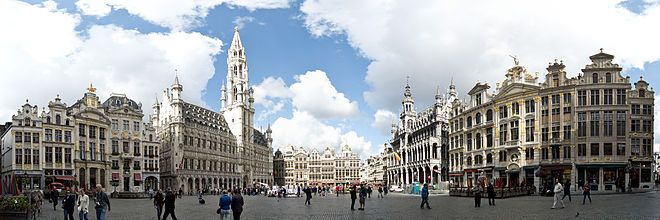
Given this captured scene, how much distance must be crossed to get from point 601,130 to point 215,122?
78.6 metres

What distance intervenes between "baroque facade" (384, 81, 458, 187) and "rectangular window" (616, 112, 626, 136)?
2902 cm

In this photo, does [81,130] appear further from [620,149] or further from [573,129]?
[620,149]

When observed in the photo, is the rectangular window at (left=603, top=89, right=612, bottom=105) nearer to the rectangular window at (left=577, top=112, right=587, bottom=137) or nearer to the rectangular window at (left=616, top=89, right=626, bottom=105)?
the rectangular window at (left=616, top=89, right=626, bottom=105)

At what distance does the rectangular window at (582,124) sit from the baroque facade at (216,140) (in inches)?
2425

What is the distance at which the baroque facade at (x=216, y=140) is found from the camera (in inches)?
3681

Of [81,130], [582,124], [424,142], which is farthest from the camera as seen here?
[424,142]

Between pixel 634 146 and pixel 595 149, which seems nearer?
pixel 634 146

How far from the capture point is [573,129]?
A: 55.4 metres

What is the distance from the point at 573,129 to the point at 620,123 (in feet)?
14.7

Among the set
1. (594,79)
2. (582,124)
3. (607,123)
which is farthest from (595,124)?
(594,79)

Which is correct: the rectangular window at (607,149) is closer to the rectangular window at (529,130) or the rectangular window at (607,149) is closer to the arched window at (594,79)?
the arched window at (594,79)

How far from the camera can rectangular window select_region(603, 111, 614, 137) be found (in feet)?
177

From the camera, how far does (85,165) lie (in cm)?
6556

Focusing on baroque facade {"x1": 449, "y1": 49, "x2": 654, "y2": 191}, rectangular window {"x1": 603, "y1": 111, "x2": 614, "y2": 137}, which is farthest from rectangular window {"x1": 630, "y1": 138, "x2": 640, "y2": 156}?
rectangular window {"x1": 603, "y1": 111, "x2": 614, "y2": 137}
